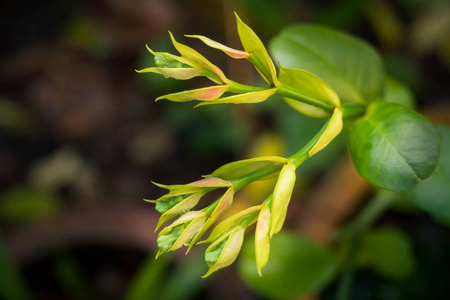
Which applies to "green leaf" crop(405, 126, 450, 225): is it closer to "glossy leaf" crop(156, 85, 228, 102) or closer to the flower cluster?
the flower cluster

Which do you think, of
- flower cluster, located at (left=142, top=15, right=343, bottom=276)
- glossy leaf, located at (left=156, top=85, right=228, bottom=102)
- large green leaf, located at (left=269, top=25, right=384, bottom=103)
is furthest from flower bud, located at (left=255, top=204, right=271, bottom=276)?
large green leaf, located at (left=269, top=25, right=384, bottom=103)

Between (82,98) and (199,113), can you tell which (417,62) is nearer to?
(199,113)

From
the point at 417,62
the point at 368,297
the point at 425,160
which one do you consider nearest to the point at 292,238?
the point at 368,297

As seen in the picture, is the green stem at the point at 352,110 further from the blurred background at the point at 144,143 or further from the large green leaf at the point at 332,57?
the blurred background at the point at 144,143

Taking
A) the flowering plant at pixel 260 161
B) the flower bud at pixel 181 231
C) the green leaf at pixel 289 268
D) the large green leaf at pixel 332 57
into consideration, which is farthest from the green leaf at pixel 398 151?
the green leaf at pixel 289 268

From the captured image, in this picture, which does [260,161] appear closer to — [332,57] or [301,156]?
[301,156]

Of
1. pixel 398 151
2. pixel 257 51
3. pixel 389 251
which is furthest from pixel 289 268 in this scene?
pixel 257 51
